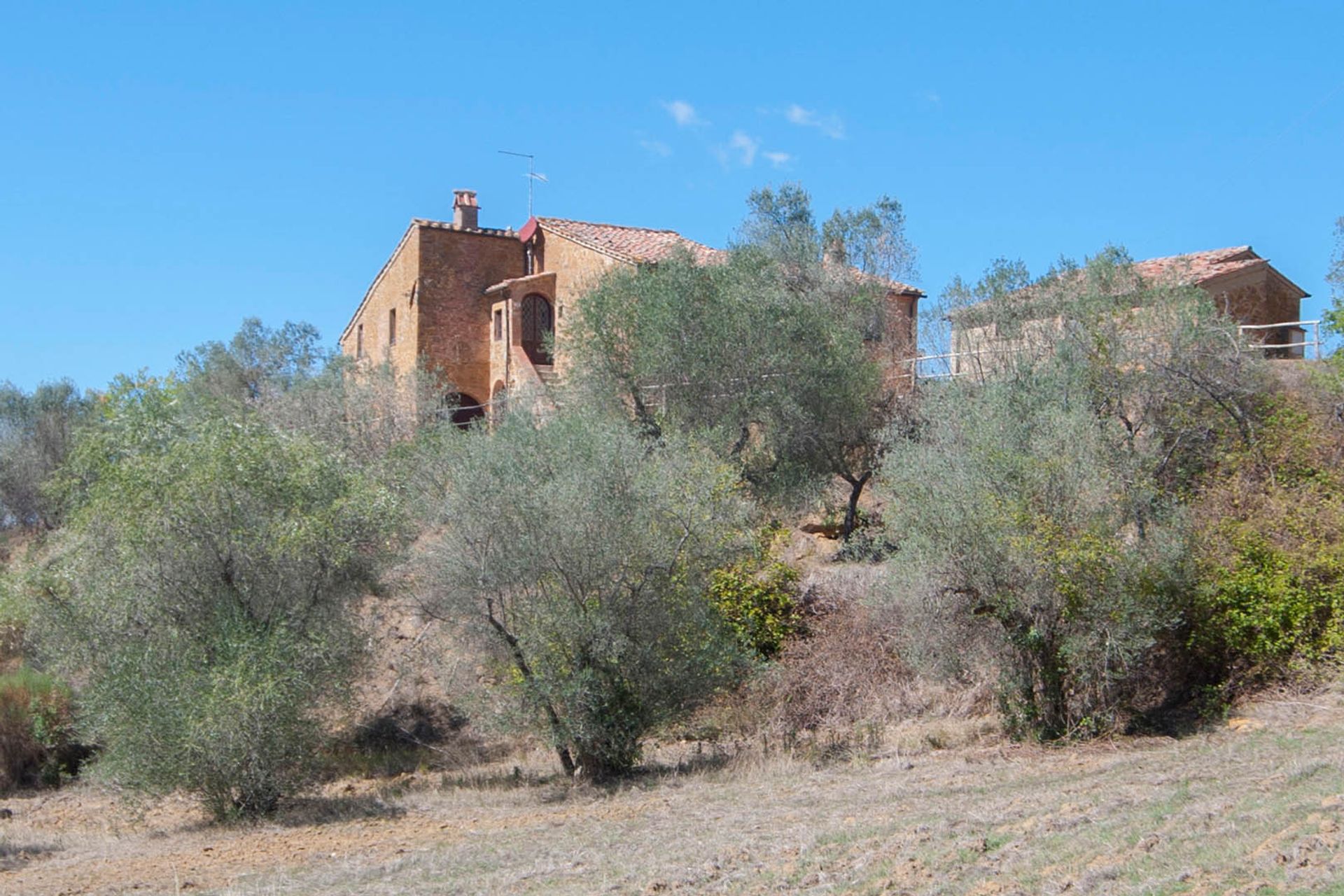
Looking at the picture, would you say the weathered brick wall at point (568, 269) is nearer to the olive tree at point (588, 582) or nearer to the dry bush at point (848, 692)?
the dry bush at point (848, 692)

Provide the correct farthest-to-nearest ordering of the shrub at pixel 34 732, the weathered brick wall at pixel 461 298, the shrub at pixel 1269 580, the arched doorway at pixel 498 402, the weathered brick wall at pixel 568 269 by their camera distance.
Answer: the weathered brick wall at pixel 461 298
the weathered brick wall at pixel 568 269
the arched doorway at pixel 498 402
the shrub at pixel 34 732
the shrub at pixel 1269 580

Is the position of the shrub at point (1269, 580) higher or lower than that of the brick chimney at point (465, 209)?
lower

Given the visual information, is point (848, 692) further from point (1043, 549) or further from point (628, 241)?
point (628, 241)

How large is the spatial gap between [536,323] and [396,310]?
627 centimetres

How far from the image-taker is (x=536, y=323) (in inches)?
1523

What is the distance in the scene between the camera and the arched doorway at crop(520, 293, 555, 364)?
38.4m

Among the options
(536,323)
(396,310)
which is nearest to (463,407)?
(536,323)

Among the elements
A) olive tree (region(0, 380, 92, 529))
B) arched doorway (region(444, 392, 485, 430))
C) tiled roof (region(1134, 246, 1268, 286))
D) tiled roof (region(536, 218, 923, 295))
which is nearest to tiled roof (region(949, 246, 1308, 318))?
tiled roof (region(1134, 246, 1268, 286))

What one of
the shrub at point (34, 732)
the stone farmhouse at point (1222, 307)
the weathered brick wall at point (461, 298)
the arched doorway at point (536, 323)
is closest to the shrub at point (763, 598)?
the stone farmhouse at point (1222, 307)

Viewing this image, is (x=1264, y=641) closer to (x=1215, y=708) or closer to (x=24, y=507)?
(x=1215, y=708)

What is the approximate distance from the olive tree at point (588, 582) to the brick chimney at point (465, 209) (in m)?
24.3

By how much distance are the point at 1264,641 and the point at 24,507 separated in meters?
44.2

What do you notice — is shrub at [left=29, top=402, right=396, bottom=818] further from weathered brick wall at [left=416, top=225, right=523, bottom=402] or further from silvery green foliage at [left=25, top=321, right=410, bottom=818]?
weathered brick wall at [left=416, top=225, right=523, bottom=402]

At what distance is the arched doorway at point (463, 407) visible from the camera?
127ft
